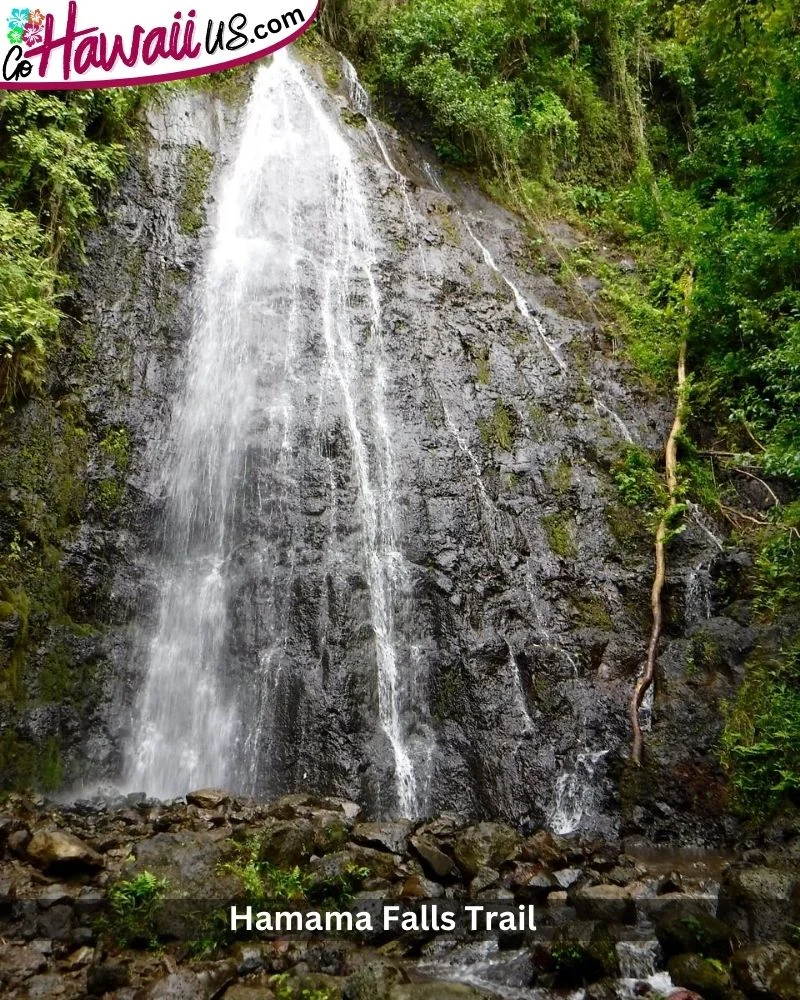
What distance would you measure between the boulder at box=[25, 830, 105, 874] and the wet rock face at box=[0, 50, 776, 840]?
1319 millimetres

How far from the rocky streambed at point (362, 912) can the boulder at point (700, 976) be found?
11 millimetres

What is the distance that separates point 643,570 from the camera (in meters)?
8.93

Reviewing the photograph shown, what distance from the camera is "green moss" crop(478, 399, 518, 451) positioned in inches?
395

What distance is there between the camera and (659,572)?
28.6 ft

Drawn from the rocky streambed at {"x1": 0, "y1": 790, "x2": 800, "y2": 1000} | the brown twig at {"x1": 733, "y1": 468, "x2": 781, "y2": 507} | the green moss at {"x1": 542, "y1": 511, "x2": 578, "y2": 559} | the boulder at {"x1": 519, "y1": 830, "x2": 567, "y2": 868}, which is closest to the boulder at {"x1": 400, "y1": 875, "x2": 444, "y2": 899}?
the rocky streambed at {"x1": 0, "y1": 790, "x2": 800, "y2": 1000}

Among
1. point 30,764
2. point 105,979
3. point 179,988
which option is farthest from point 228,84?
point 179,988

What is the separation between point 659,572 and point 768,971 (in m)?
5.18

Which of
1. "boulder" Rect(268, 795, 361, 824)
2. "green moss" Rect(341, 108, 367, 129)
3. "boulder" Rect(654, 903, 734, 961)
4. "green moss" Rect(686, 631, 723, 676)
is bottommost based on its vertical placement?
"boulder" Rect(654, 903, 734, 961)

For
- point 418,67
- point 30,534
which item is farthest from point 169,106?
point 30,534

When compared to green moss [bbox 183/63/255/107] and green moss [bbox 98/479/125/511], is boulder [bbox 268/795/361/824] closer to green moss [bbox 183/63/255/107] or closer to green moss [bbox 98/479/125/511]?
green moss [bbox 98/479/125/511]

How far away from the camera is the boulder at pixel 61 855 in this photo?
498cm

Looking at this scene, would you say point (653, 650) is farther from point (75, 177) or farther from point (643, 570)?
point (75, 177)

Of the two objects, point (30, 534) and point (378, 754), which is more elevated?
point (30, 534)

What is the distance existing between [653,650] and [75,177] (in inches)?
400
